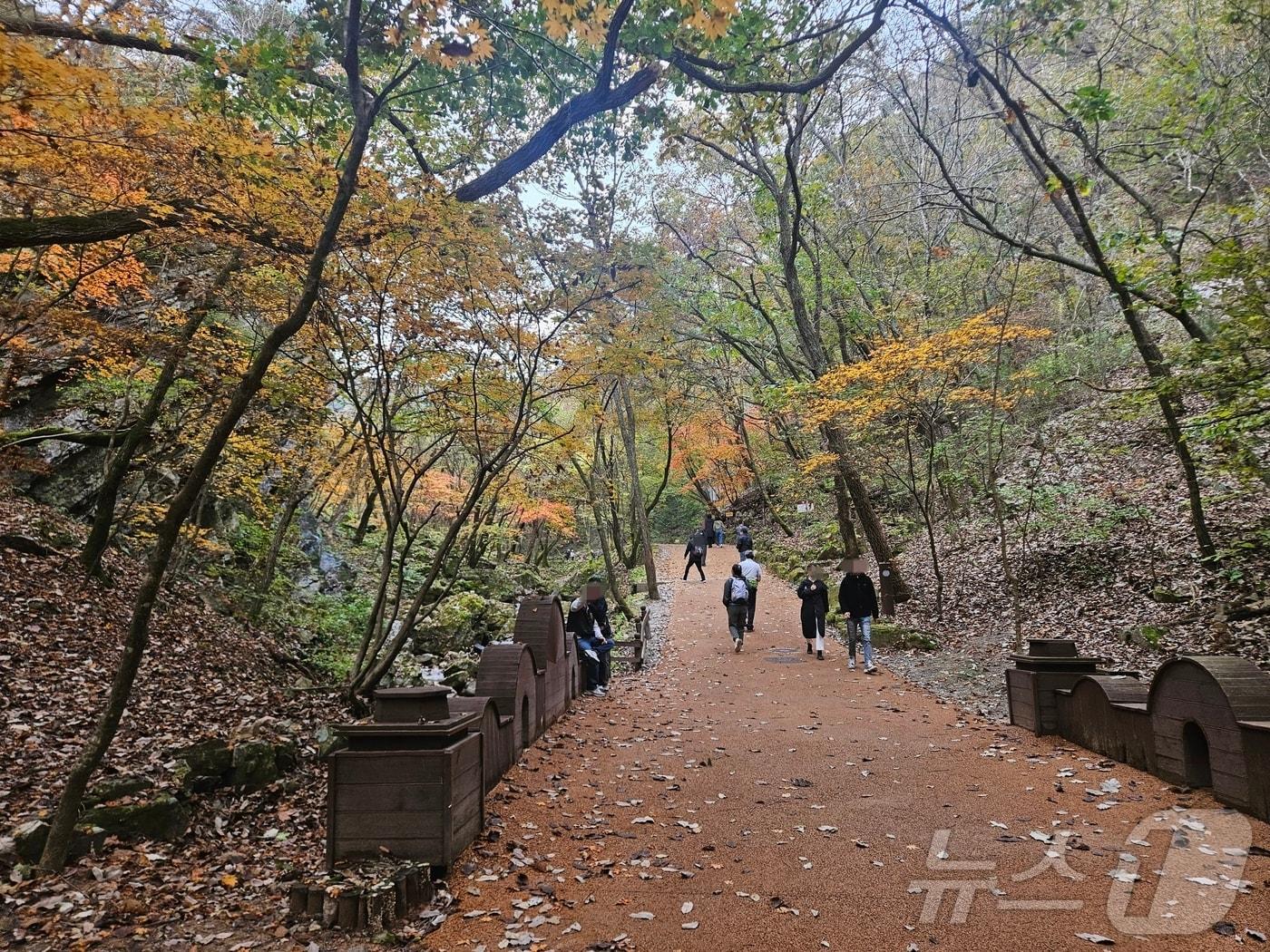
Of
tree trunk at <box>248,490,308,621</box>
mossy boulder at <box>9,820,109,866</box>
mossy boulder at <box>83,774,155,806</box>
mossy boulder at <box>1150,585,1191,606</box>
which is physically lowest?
mossy boulder at <box>9,820,109,866</box>

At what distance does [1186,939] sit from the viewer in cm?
302

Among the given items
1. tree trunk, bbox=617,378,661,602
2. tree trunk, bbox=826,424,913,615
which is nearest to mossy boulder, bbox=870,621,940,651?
tree trunk, bbox=826,424,913,615

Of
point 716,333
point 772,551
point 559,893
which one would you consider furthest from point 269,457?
point 772,551

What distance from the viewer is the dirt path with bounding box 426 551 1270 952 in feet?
11.0

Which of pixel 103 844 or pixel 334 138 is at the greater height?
pixel 334 138

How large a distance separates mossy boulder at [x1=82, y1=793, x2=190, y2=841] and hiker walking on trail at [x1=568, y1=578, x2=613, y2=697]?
5.59 meters

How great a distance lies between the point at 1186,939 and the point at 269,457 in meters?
11.5

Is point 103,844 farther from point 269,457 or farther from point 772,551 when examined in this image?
point 772,551

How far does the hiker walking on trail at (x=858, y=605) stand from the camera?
9.82 meters

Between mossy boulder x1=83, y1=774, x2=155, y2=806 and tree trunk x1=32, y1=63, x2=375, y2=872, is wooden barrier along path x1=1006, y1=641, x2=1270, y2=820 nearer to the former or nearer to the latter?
tree trunk x1=32, y1=63, x2=375, y2=872

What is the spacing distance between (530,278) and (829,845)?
21.6ft

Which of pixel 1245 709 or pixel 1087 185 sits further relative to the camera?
pixel 1087 185

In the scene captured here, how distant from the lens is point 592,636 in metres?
10.0

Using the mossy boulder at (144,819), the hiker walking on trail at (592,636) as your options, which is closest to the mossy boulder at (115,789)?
the mossy boulder at (144,819)
